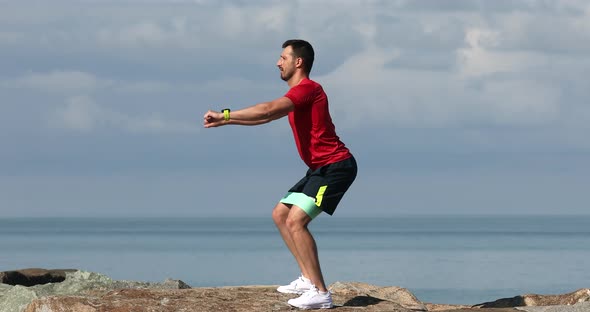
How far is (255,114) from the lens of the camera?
11.4 meters

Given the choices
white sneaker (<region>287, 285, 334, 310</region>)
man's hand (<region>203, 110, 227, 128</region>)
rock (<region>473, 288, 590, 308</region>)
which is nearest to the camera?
man's hand (<region>203, 110, 227, 128</region>)

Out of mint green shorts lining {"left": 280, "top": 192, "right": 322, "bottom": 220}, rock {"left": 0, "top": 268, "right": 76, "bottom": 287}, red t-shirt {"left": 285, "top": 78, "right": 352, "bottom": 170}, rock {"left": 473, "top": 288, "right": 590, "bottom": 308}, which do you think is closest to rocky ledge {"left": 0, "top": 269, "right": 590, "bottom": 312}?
mint green shorts lining {"left": 280, "top": 192, "right": 322, "bottom": 220}

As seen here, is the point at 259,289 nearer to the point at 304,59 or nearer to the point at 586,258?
the point at 304,59

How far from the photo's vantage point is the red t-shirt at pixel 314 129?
11945mm

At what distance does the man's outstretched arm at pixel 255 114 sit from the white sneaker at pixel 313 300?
1.94m

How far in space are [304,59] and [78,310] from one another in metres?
3.58

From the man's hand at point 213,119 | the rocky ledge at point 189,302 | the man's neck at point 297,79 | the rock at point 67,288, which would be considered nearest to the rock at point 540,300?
the rocky ledge at point 189,302

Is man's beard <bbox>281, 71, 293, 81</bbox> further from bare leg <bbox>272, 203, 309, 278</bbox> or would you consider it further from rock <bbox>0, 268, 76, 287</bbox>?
rock <bbox>0, 268, 76, 287</bbox>

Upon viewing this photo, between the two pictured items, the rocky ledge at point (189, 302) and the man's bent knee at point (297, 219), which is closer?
the man's bent knee at point (297, 219)

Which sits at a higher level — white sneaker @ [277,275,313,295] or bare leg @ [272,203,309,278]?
bare leg @ [272,203,309,278]

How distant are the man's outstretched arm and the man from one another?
0.25 metres

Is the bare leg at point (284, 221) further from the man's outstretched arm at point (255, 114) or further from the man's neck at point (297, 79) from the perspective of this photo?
the man's neck at point (297, 79)

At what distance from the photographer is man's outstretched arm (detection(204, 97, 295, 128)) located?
1113cm

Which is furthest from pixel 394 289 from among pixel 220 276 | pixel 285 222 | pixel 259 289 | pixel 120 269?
pixel 120 269
